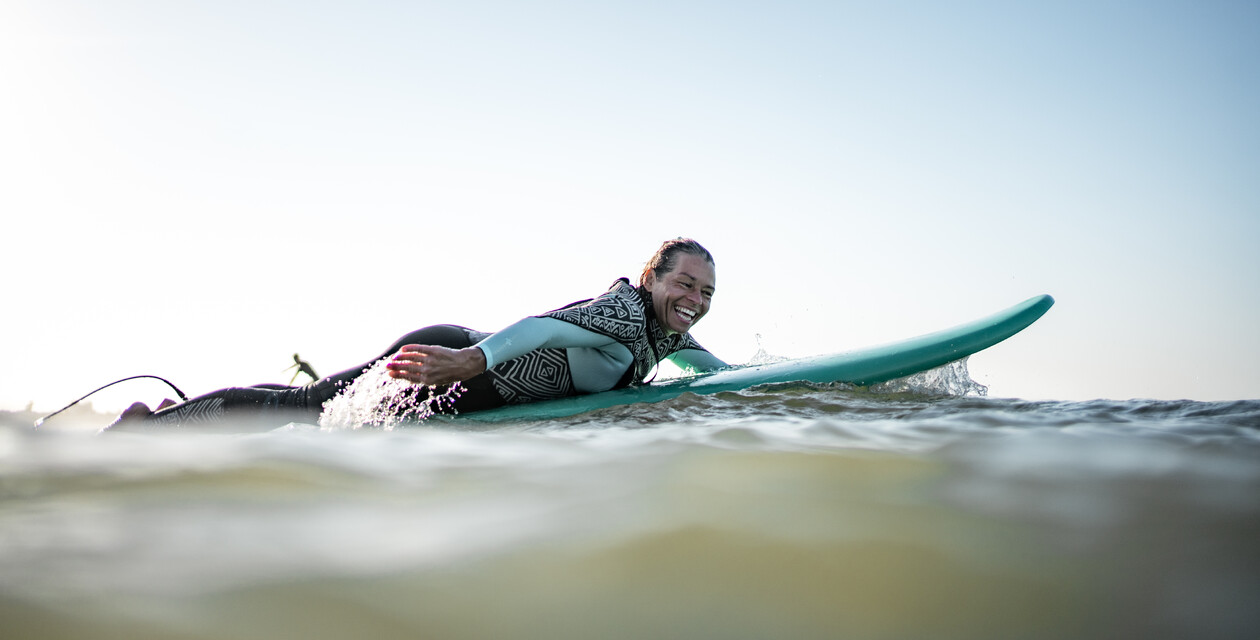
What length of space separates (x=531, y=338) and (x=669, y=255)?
98cm

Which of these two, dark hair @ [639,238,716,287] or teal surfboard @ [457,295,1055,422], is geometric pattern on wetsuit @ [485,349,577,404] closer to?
teal surfboard @ [457,295,1055,422]

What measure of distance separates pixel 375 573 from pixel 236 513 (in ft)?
1.12

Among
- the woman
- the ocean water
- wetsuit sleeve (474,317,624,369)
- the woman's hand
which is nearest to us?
the ocean water

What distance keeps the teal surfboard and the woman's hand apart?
0.29 meters

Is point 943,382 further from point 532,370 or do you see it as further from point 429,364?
point 429,364

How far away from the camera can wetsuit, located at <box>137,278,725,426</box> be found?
3262 millimetres

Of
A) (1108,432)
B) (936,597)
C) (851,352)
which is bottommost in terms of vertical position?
(936,597)

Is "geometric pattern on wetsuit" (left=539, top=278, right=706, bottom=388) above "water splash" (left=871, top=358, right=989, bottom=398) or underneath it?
above

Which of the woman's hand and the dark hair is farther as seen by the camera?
the dark hair

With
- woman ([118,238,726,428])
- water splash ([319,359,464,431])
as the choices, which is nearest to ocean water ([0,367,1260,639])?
water splash ([319,359,464,431])

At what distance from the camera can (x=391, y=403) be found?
3061 millimetres

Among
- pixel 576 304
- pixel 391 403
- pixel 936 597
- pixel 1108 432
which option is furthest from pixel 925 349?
pixel 936 597

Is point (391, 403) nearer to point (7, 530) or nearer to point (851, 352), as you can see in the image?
point (7, 530)

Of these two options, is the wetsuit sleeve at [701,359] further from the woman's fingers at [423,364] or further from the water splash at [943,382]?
the woman's fingers at [423,364]
